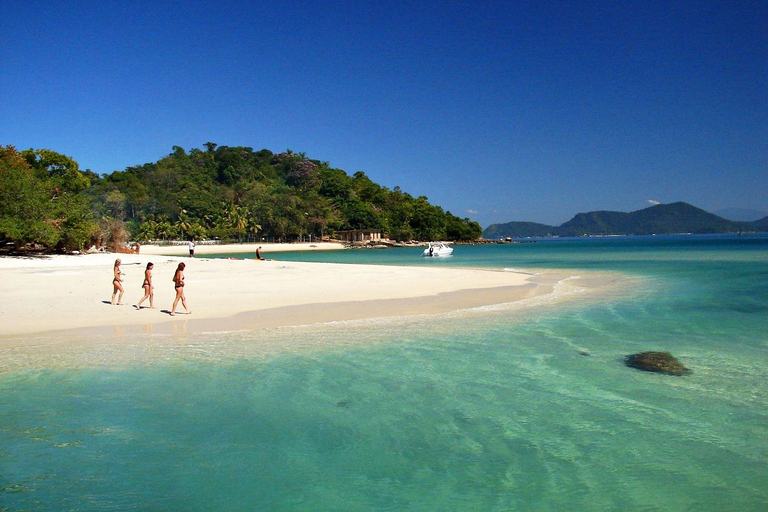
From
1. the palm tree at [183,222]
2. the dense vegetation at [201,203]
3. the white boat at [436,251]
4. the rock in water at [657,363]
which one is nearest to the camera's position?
the rock in water at [657,363]

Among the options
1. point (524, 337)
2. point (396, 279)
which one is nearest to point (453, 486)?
point (524, 337)

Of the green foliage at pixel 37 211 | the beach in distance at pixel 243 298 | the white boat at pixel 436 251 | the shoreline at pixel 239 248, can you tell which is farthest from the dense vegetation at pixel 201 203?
the white boat at pixel 436 251

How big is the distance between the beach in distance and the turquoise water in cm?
207

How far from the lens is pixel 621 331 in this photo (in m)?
12.8

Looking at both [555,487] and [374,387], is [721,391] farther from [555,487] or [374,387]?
[374,387]

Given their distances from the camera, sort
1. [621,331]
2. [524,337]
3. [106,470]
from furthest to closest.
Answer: [621,331], [524,337], [106,470]

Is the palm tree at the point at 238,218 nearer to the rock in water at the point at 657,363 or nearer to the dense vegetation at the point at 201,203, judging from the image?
the dense vegetation at the point at 201,203

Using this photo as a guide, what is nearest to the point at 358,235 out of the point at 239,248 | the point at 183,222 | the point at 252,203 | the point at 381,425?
the point at 252,203

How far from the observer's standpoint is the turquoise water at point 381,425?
499 centimetres

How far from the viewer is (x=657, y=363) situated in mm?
9539

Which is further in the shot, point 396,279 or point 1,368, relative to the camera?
point 396,279

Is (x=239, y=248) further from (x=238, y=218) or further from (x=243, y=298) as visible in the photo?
(x=243, y=298)

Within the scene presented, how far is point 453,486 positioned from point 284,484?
5.60 feet

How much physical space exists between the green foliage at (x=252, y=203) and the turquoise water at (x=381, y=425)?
266 feet
